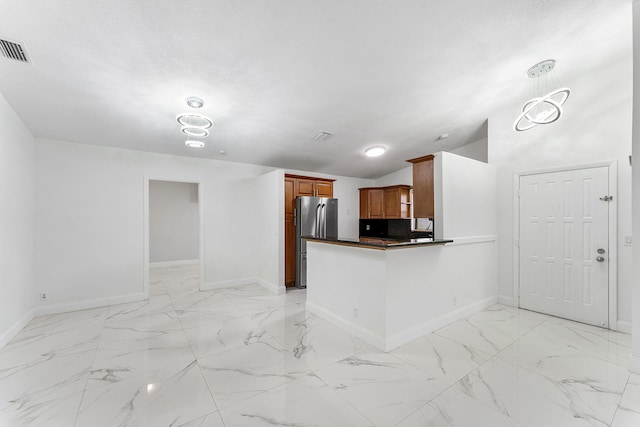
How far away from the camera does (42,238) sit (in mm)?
3754

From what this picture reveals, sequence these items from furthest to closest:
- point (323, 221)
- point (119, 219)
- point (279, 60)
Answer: point (323, 221), point (119, 219), point (279, 60)

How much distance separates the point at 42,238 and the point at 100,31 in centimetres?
334

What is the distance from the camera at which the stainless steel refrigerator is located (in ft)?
16.9

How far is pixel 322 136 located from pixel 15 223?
4118mm

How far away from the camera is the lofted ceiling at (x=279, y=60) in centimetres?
204

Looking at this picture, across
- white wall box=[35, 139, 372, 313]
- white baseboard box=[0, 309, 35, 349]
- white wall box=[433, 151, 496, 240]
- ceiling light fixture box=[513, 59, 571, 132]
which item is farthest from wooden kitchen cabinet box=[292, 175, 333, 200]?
white baseboard box=[0, 309, 35, 349]

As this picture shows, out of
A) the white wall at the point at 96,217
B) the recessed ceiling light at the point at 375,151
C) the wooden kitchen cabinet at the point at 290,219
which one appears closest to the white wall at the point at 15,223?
the white wall at the point at 96,217

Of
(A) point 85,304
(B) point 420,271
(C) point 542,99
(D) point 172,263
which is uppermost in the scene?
(C) point 542,99

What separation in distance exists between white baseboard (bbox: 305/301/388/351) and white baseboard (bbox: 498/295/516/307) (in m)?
2.74

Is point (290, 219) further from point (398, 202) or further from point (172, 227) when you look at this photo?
point (172, 227)

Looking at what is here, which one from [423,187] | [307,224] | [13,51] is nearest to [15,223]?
[13,51]

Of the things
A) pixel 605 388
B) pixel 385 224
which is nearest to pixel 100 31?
pixel 605 388

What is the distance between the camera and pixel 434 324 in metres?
3.19

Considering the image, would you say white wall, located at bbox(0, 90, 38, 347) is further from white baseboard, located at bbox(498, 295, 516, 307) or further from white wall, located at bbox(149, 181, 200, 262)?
white baseboard, located at bbox(498, 295, 516, 307)
